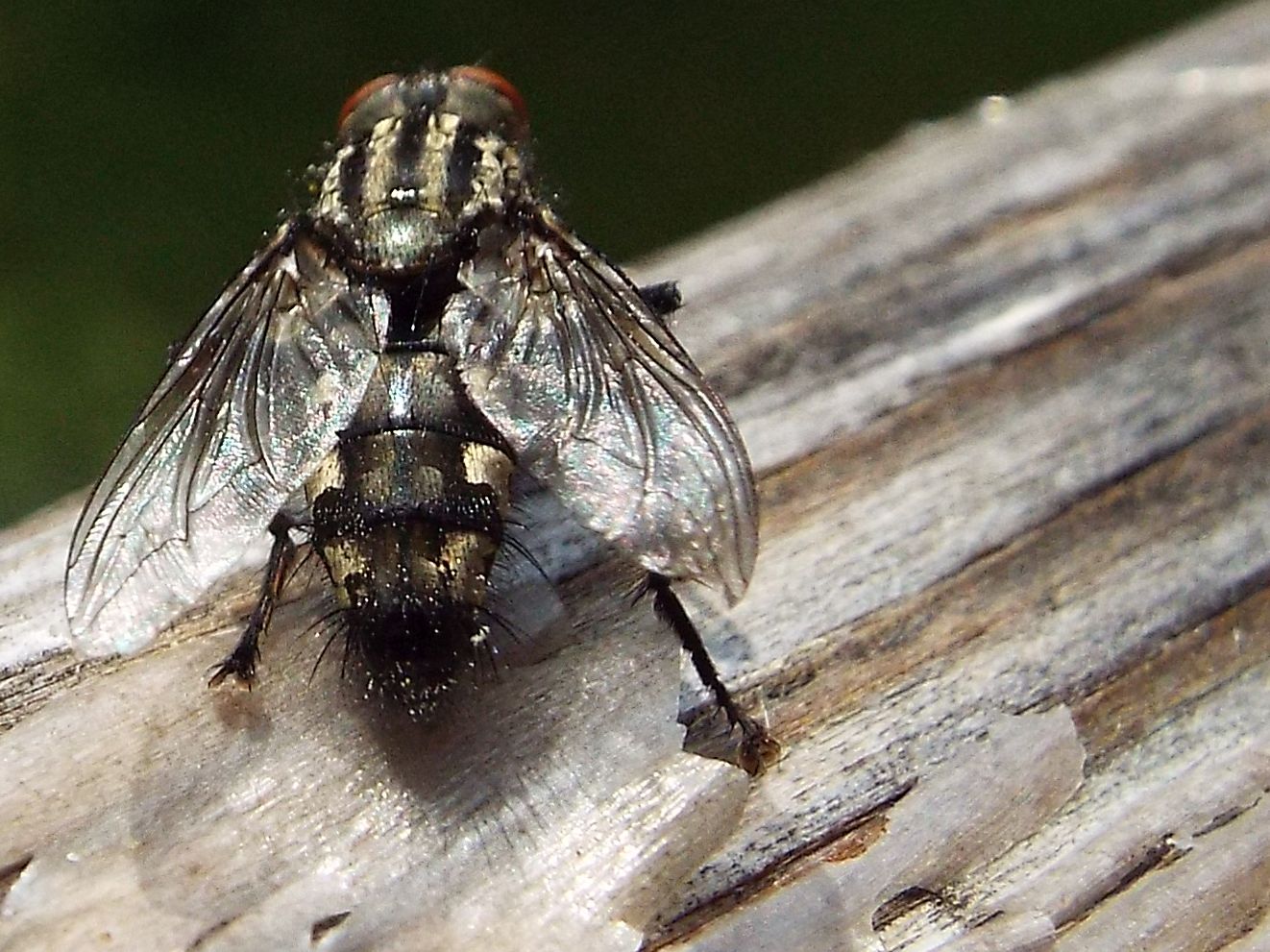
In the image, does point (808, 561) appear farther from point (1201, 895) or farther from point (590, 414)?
point (1201, 895)

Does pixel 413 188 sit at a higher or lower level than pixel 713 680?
higher

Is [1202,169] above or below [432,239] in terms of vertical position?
below

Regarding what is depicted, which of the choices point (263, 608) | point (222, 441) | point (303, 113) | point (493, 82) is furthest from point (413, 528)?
point (303, 113)

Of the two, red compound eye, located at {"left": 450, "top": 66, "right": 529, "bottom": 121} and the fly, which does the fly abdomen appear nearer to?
the fly

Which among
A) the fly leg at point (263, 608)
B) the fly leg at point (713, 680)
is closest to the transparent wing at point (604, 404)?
the fly leg at point (713, 680)

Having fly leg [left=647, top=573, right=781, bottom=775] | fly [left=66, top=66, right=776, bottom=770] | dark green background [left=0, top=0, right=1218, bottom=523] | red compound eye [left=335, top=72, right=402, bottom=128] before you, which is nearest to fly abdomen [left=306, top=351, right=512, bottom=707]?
fly [left=66, top=66, right=776, bottom=770]

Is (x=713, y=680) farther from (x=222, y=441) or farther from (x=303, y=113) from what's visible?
(x=303, y=113)

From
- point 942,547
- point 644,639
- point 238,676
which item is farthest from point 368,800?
point 942,547
